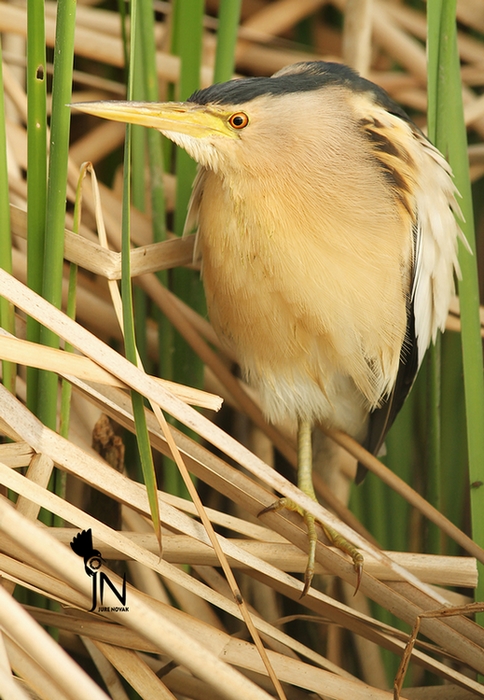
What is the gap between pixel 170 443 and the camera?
814mm

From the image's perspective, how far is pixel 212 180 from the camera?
105 centimetres

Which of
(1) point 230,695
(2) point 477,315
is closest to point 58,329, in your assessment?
(1) point 230,695

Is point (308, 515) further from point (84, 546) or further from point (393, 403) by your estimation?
point (84, 546)

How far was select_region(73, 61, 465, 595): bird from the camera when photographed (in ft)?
3.23

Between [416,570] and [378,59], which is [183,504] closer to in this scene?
[416,570]

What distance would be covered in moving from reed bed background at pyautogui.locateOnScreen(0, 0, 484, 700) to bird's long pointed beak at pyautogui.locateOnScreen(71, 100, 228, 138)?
0.19 feet

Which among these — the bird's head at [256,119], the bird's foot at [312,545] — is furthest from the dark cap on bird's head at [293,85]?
the bird's foot at [312,545]

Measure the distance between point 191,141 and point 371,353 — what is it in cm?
43

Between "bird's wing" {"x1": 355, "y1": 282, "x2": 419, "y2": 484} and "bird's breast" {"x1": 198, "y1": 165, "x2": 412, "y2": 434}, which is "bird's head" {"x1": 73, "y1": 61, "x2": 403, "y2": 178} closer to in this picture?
"bird's breast" {"x1": 198, "y1": 165, "x2": 412, "y2": 434}

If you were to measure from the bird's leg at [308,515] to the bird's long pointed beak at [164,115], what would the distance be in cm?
50

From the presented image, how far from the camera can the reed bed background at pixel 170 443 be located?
2.64 ft

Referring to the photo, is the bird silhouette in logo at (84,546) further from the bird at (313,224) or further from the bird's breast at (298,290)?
the bird's breast at (298,290)

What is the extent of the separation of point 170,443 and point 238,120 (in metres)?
0.45

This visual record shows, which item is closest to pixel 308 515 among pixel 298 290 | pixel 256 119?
pixel 298 290
